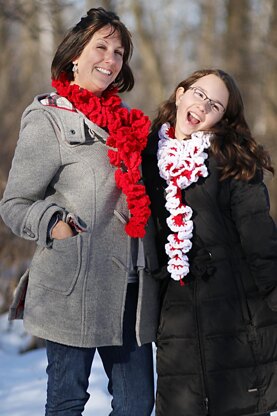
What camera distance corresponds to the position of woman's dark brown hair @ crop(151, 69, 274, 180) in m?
2.84

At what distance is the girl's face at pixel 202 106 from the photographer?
2943mm

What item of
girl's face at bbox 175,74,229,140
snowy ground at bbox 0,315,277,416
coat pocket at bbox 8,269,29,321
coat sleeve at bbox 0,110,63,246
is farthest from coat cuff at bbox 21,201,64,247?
snowy ground at bbox 0,315,277,416

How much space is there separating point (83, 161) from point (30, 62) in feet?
37.3

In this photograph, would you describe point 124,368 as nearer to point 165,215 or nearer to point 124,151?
point 165,215

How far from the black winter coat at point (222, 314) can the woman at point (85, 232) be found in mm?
137

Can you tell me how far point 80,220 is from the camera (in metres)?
2.69

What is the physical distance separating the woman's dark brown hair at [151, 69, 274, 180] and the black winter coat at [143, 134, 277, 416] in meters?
0.04

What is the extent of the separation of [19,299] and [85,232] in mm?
411

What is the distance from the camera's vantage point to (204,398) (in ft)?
9.46

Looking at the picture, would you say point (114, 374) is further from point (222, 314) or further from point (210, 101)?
point (210, 101)

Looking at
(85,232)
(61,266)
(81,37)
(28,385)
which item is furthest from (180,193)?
(28,385)

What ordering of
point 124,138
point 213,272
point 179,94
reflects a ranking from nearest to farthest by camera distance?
point 124,138, point 213,272, point 179,94

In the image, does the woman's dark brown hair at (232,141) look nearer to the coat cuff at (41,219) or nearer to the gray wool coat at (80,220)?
→ the gray wool coat at (80,220)

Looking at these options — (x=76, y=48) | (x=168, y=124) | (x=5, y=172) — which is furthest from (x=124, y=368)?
(x=5, y=172)
